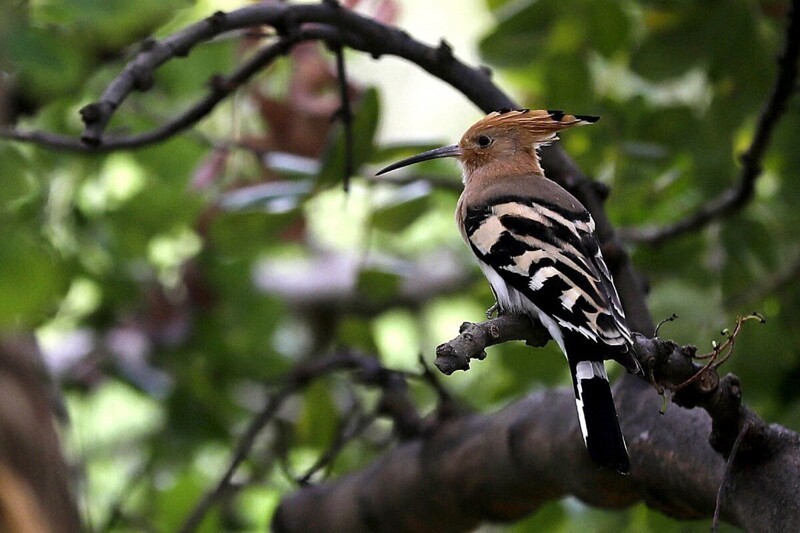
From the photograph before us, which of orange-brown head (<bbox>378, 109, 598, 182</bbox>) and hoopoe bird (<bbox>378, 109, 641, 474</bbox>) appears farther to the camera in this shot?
orange-brown head (<bbox>378, 109, 598, 182</bbox>)

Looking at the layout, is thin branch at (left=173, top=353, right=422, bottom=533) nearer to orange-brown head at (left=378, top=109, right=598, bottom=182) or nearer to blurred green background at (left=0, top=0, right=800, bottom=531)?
blurred green background at (left=0, top=0, right=800, bottom=531)

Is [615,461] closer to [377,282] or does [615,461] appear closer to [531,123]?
[531,123]

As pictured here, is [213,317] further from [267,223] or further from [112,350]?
[267,223]

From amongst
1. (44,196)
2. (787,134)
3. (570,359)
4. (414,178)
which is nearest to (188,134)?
(44,196)

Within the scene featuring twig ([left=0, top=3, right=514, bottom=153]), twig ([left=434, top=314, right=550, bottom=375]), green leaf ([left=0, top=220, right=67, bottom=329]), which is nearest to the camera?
twig ([left=434, top=314, right=550, bottom=375])

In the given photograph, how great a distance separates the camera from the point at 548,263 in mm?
1509

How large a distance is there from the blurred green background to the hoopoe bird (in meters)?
0.30

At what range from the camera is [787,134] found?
2369mm

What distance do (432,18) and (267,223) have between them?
2.04 metres

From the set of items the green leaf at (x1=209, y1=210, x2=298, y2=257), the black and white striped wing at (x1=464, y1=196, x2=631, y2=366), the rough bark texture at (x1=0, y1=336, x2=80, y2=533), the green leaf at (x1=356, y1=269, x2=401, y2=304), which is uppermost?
the black and white striped wing at (x1=464, y1=196, x2=631, y2=366)

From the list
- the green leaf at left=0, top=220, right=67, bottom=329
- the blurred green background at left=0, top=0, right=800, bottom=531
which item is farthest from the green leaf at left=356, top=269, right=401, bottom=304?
the green leaf at left=0, top=220, right=67, bottom=329

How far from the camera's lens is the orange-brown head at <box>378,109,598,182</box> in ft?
5.50

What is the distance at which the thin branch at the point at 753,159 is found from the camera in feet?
5.72

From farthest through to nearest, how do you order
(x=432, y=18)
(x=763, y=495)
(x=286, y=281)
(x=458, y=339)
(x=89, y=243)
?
(x=432, y=18)
(x=286, y=281)
(x=89, y=243)
(x=763, y=495)
(x=458, y=339)
